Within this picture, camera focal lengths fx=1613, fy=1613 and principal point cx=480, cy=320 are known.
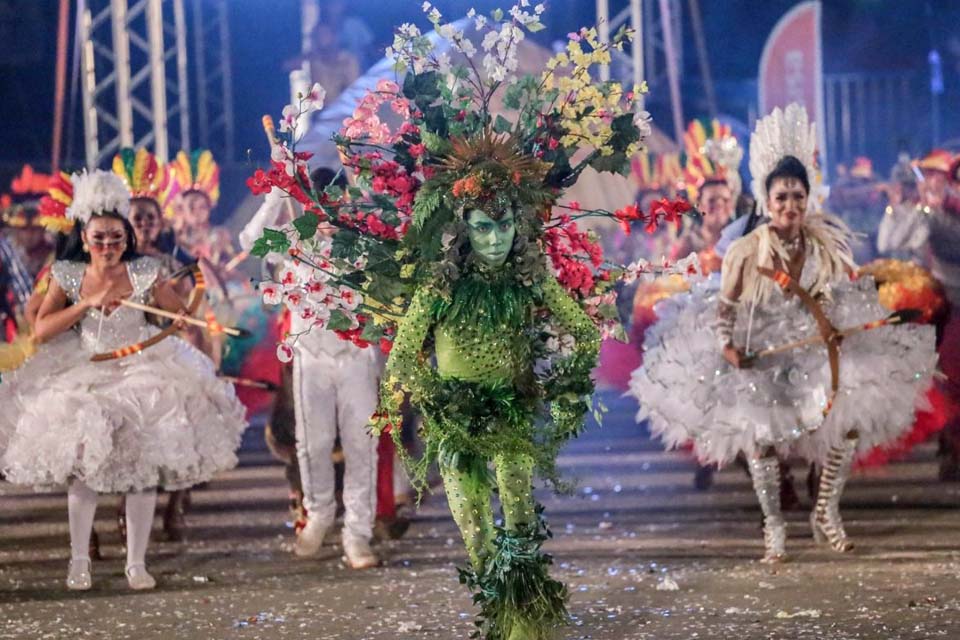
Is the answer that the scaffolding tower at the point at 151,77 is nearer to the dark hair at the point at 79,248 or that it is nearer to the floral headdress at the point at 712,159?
the floral headdress at the point at 712,159

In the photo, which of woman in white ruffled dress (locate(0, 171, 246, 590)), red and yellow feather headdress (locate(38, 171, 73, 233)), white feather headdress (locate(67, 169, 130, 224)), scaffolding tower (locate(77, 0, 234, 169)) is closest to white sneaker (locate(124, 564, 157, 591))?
woman in white ruffled dress (locate(0, 171, 246, 590))

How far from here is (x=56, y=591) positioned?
26.5ft

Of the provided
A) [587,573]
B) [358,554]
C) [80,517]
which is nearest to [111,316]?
[80,517]

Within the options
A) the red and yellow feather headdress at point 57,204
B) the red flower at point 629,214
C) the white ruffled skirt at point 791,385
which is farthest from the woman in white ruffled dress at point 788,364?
the red and yellow feather headdress at point 57,204

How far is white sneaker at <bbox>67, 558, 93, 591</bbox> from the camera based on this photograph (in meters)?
8.08

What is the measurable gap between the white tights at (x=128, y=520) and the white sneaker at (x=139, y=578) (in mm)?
21

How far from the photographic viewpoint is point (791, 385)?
328 inches

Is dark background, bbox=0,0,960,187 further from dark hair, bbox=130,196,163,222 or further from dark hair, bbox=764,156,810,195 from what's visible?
dark hair, bbox=764,156,810,195

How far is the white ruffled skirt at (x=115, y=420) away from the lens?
790 cm

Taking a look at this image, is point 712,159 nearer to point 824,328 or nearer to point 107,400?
point 824,328

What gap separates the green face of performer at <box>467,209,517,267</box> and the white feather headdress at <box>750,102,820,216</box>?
9.53 feet

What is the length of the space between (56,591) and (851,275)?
14.6 ft

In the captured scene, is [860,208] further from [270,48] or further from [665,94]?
[270,48]

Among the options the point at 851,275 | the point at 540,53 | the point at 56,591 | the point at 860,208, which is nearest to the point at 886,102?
the point at 860,208
